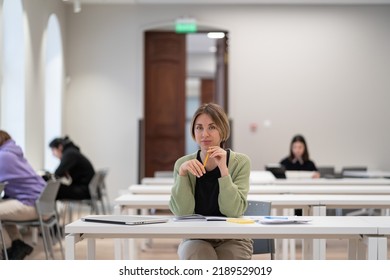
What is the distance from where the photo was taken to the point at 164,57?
1228 cm

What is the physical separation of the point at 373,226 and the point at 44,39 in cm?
748

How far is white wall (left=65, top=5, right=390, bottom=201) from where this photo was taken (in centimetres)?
1165

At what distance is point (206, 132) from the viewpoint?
3.89 meters

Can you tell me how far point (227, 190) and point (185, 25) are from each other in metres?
8.13

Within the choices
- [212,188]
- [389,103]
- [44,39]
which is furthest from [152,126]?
[212,188]

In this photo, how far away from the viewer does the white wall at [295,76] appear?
1165 centimetres

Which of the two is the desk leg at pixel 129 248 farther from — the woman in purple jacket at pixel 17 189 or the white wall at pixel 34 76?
the white wall at pixel 34 76

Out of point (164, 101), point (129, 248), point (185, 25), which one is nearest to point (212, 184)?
point (129, 248)

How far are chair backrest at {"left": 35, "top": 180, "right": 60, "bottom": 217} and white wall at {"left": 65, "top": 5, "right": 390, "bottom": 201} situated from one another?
5000 millimetres

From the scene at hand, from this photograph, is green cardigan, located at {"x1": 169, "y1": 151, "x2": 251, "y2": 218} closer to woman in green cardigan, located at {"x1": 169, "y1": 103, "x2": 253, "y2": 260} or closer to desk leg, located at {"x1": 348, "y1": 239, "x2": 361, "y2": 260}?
woman in green cardigan, located at {"x1": 169, "y1": 103, "x2": 253, "y2": 260}

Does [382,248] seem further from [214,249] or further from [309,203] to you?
[309,203]

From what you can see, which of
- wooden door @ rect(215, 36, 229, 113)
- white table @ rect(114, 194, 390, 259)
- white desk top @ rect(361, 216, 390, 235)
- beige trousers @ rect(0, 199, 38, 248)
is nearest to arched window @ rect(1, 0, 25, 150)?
beige trousers @ rect(0, 199, 38, 248)

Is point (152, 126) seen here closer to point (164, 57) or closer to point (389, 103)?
point (164, 57)

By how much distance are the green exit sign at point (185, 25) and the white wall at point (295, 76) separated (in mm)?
180
